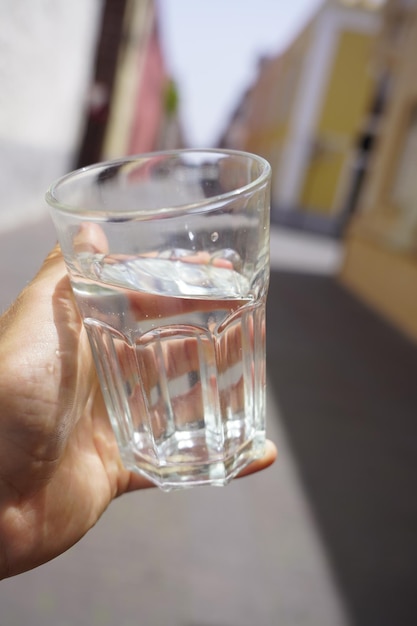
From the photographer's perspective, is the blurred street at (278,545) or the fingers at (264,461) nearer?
the fingers at (264,461)

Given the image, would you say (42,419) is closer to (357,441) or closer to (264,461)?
(264,461)

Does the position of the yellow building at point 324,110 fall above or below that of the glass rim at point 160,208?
below

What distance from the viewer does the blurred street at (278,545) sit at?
108cm

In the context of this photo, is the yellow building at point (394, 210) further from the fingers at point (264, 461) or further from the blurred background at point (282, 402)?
the fingers at point (264, 461)

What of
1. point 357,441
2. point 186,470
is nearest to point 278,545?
point 357,441

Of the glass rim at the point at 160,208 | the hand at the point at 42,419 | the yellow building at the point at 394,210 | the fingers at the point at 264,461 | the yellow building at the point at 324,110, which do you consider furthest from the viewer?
the yellow building at the point at 324,110

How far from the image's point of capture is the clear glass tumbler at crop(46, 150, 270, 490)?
1.71 ft

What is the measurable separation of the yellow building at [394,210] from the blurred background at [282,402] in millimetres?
16

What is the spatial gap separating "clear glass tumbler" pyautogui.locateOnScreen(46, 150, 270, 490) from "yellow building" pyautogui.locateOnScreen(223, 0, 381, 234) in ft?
33.0

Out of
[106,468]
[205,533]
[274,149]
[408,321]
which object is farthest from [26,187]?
[274,149]

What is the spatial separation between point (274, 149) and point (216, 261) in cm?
1400

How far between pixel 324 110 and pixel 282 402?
35.8 feet

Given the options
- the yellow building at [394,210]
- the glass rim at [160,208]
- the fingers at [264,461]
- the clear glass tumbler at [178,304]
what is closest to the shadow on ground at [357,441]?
the yellow building at [394,210]

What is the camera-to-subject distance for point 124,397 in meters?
0.64
